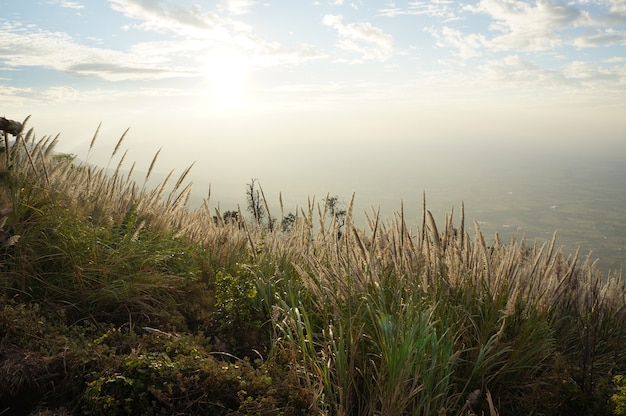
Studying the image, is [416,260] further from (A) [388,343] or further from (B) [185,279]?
(B) [185,279]

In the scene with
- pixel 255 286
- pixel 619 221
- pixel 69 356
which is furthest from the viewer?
pixel 619 221

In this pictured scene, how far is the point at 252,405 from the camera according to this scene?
2637mm

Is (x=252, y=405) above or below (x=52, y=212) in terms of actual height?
below

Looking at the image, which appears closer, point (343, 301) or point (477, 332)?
point (477, 332)

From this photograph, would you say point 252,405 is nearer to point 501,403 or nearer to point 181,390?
point 181,390

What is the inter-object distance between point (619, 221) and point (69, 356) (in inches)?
9120

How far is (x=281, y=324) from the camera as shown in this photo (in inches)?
139

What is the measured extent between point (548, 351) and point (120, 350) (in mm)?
2920

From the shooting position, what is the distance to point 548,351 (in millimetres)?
3496

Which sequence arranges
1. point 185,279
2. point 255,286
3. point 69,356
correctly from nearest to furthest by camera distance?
point 69,356 < point 255,286 < point 185,279

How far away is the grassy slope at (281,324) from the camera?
2.74m

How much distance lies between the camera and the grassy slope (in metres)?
2.74

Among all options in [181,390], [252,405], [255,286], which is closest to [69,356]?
[181,390]

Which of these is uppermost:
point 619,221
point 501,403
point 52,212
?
point 52,212
